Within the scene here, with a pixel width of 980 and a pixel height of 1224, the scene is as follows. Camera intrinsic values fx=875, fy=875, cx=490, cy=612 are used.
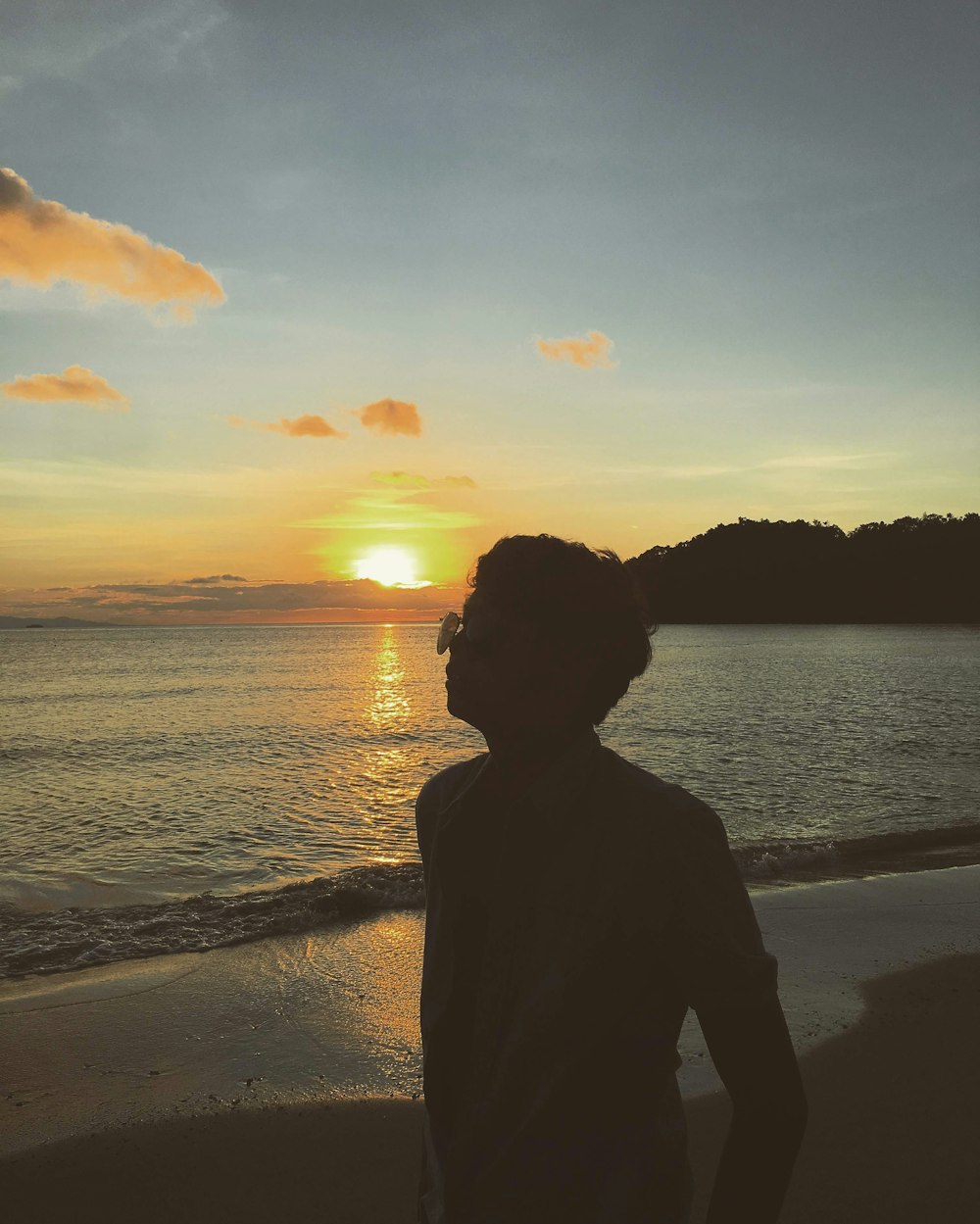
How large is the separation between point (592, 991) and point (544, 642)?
27.4 inches

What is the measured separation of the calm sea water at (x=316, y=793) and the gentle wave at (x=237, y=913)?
0.04 meters

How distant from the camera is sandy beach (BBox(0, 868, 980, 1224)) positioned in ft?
14.3

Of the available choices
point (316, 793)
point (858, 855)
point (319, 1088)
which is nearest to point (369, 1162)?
point (319, 1088)

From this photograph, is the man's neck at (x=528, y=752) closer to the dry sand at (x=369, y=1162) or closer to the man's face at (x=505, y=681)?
the man's face at (x=505, y=681)

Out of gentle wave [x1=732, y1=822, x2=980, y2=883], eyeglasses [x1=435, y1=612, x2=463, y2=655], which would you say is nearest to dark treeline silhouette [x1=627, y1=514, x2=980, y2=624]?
gentle wave [x1=732, y1=822, x2=980, y2=883]

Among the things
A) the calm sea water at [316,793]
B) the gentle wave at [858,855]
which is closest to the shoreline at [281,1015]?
the calm sea water at [316,793]

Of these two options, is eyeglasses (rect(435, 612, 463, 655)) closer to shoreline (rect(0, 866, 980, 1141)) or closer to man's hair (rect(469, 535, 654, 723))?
man's hair (rect(469, 535, 654, 723))

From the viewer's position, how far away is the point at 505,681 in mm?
1865

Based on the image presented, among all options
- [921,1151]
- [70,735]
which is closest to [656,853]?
[921,1151]

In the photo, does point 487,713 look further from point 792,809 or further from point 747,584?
point 747,584

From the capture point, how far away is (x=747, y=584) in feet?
594

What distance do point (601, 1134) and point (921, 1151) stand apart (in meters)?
4.12

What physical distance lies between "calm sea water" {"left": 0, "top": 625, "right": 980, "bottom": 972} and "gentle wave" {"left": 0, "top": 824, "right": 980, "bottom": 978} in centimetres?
4

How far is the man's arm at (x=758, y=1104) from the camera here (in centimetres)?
154
